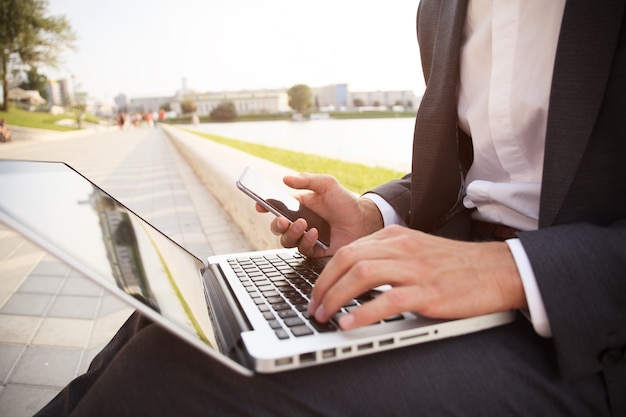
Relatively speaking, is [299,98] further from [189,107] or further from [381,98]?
[189,107]

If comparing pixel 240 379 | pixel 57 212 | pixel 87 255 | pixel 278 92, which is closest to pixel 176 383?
pixel 240 379

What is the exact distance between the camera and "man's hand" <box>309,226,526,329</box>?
2.39ft

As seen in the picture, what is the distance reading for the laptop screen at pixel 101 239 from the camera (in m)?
0.65

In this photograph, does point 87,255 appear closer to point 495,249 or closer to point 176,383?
point 176,383

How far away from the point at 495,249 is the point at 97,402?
2.28 feet

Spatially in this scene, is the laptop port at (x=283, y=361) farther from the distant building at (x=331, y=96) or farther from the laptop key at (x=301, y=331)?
the distant building at (x=331, y=96)

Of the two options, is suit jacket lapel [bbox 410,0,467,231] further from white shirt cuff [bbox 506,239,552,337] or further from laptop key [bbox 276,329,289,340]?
laptop key [bbox 276,329,289,340]

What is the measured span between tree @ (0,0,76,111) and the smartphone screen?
132 feet

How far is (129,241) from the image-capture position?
2.81ft

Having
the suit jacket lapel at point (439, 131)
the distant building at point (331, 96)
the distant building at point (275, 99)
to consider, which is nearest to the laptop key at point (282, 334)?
the suit jacket lapel at point (439, 131)

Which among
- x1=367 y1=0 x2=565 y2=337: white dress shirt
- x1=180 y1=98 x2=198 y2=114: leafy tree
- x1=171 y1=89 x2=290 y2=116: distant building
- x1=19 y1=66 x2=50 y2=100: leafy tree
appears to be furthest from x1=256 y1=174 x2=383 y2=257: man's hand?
x1=171 y1=89 x2=290 y2=116: distant building

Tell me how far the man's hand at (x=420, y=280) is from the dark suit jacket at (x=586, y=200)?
63 millimetres

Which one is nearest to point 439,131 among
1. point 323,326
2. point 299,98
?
point 323,326

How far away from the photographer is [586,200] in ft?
2.84
